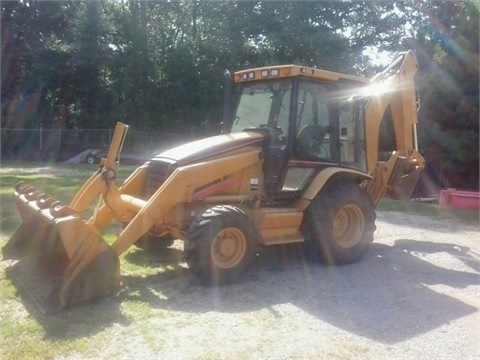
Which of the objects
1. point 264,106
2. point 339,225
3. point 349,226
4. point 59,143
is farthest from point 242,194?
point 59,143

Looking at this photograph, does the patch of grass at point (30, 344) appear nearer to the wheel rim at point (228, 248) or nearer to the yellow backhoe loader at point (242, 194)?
the yellow backhoe loader at point (242, 194)

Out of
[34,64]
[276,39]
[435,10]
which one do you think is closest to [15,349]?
[435,10]

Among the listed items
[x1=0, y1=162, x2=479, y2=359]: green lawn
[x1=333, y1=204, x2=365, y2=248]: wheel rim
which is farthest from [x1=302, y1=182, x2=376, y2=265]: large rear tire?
[x1=0, y1=162, x2=479, y2=359]: green lawn

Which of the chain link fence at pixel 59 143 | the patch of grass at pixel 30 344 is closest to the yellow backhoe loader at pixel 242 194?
the patch of grass at pixel 30 344

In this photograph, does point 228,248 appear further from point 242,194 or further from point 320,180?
point 320,180

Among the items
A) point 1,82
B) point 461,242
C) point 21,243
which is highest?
point 1,82

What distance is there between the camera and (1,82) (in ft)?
102

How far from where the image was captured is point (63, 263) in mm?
5738

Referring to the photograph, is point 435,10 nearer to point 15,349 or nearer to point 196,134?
point 196,134

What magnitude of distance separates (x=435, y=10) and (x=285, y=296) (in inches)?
674

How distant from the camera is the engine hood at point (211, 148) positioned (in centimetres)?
666

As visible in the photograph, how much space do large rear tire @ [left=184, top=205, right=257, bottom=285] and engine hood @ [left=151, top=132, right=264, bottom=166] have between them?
0.79m

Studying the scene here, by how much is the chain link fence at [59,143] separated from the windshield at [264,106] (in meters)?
21.2

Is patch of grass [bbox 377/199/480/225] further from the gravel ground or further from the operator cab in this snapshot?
the operator cab
